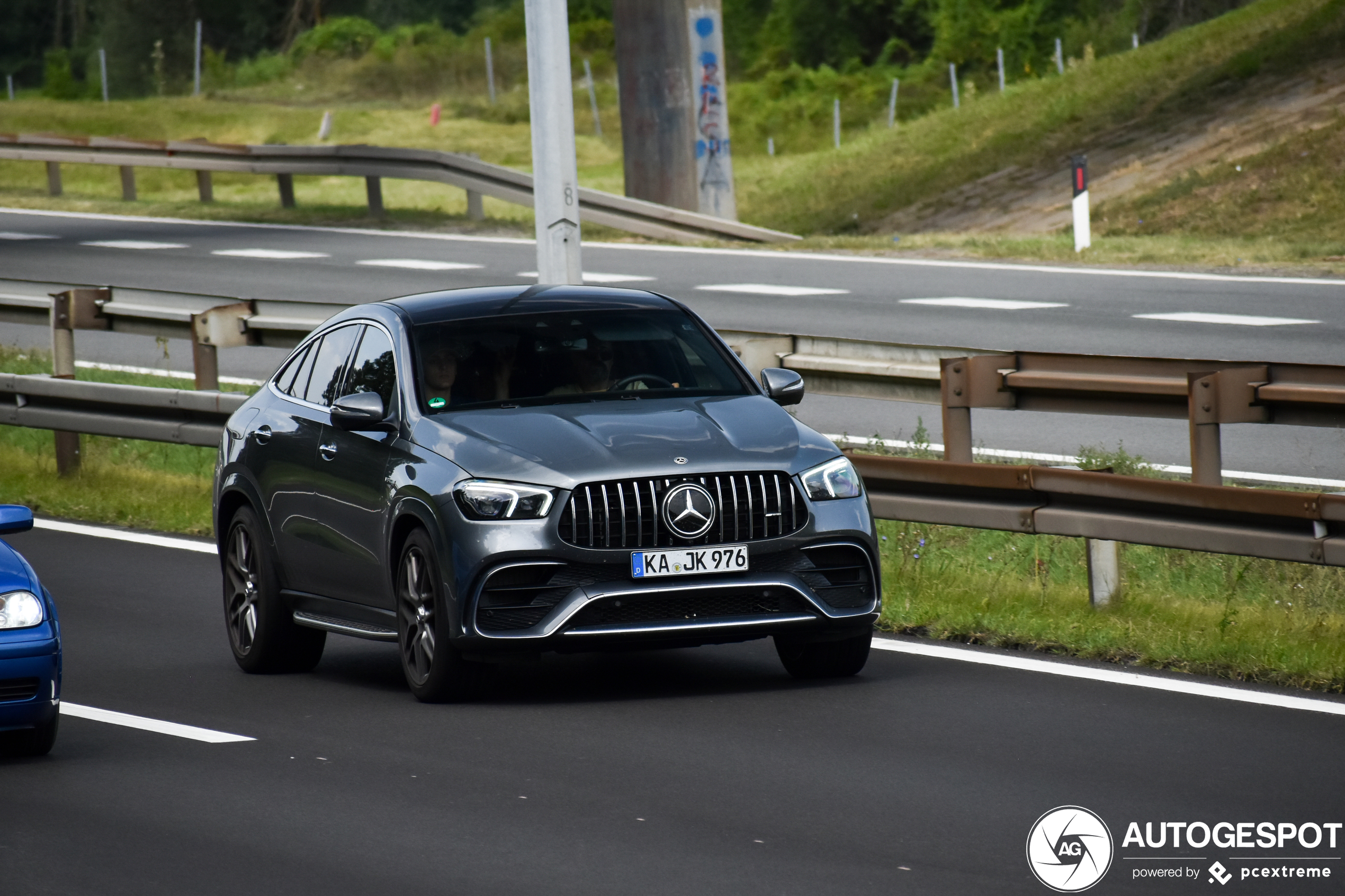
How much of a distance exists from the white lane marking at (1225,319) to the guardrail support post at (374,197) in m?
13.7

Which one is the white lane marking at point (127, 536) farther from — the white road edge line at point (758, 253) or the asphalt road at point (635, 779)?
the white road edge line at point (758, 253)

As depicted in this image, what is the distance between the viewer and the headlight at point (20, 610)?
25.9ft

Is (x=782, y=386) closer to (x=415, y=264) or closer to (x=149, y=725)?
(x=149, y=725)

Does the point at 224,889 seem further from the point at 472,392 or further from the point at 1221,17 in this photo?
the point at 1221,17

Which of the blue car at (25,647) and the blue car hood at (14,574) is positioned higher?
the blue car hood at (14,574)

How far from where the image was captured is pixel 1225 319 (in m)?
20.1

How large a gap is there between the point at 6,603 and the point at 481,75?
74.5 meters

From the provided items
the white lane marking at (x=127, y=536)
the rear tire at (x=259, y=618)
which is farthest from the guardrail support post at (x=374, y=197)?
the rear tire at (x=259, y=618)

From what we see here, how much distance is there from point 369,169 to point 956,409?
20870 millimetres

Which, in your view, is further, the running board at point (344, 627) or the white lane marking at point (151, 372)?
the white lane marking at point (151, 372)

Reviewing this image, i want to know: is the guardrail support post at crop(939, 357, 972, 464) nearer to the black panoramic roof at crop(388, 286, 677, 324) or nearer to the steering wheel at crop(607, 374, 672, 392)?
the black panoramic roof at crop(388, 286, 677, 324)

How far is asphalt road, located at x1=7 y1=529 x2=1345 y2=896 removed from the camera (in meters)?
6.45

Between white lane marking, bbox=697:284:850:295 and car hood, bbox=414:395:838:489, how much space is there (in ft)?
45.5
